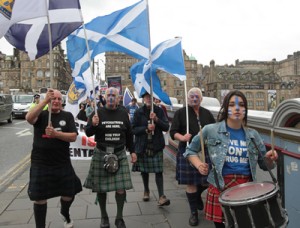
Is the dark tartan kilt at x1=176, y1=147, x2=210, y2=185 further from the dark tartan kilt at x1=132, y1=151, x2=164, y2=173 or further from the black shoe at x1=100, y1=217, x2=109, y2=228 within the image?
the black shoe at x1=100, y1=217, x2=109, y2=228

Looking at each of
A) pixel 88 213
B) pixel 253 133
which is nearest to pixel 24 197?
pixel 88 213

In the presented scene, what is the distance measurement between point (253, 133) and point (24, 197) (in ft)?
14.1

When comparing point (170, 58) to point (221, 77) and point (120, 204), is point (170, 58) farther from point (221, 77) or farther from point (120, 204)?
point (221, 77)

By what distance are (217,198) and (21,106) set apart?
2492 cm

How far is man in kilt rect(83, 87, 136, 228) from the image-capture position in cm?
456

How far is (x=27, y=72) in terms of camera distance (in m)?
120

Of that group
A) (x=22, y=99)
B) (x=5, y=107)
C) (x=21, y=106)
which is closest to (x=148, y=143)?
(x=5, y=107)

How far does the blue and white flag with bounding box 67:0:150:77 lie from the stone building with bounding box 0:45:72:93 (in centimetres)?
10599

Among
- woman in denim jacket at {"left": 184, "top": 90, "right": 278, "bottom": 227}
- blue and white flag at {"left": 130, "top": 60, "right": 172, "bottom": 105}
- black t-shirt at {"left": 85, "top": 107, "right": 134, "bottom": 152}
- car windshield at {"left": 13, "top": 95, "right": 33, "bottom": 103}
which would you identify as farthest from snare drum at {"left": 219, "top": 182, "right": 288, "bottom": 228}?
car windshield at {"left": 13, "top": 95, "right": 33, "bottom": 103}

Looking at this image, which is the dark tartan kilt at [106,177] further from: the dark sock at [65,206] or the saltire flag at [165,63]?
the saltire flag at [165,63]

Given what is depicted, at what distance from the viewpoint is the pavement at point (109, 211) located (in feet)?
15.6

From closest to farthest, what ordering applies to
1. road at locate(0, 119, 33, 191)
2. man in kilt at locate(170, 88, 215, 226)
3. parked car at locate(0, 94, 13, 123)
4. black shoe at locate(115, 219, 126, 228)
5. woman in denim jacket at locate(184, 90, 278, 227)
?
woman in denim jacket at locate(184, 90, 278, 227) → black shoe at locate(115, 219, 126, 228) → man in kilt at locate(170, 88, 215, 226) → road at locate(0, 119, 33, 191) → parked car at locate(0, 94, 13, 123)

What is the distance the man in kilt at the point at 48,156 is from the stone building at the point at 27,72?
108 metres

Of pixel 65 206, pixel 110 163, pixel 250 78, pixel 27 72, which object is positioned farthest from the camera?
pixel 27 72
